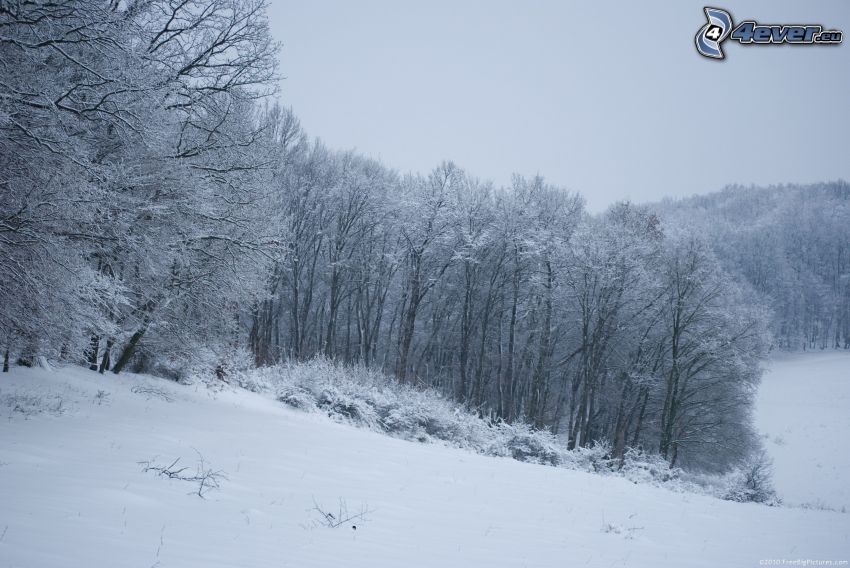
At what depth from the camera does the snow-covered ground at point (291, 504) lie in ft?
13.5

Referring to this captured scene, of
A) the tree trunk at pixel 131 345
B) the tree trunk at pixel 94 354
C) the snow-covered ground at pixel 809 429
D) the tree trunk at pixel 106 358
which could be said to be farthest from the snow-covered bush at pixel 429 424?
the snow-covered ground at pixel 809 429

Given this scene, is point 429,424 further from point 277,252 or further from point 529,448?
point 277,252

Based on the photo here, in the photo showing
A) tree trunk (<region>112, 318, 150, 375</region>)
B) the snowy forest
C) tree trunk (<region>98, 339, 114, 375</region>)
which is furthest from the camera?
tree trunk (<region>98, 339, 114, 375</region>)

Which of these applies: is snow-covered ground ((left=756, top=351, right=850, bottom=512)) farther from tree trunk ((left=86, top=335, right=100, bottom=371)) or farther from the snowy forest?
tree trunk ((left=86, top=335, right=100, bottom=371))

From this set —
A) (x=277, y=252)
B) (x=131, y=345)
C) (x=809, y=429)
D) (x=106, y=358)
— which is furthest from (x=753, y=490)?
(x=809, y=429)

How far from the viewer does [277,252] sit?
39.9 ft

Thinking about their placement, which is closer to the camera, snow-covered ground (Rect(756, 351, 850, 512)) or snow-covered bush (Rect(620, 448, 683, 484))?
snow-covered bush (Rect(620, 448, 683, 484))

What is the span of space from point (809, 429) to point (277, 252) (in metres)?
37.7

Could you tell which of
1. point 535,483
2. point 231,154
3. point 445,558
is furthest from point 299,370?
point 445,558

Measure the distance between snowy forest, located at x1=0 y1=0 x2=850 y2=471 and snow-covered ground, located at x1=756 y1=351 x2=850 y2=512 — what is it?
3.75 m

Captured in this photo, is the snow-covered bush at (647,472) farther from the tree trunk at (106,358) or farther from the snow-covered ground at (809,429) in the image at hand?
the tree trunk at (106,358)

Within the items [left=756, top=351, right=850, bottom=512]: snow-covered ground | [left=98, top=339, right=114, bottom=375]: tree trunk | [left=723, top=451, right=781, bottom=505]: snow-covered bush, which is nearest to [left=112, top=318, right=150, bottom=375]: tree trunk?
[left=98, top=339, right=114, bottom=375]: tree trunk

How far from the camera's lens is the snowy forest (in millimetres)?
6477

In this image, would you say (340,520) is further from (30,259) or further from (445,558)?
(30,259)
